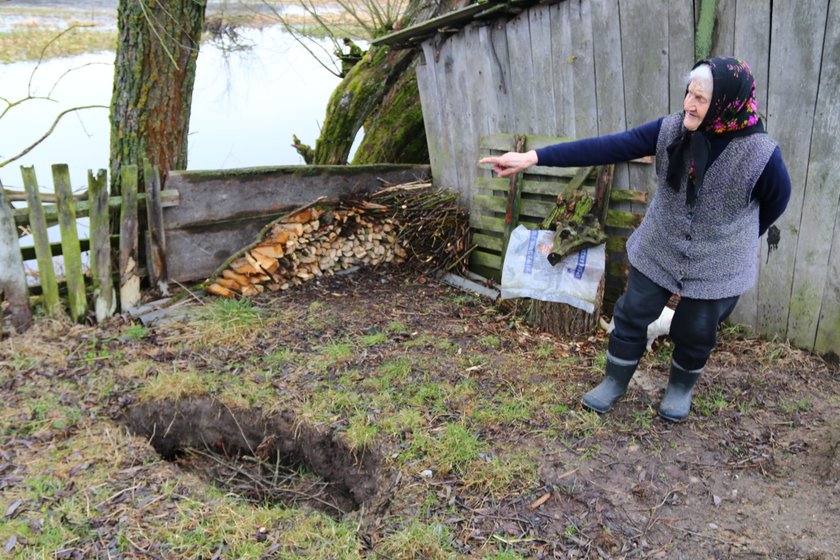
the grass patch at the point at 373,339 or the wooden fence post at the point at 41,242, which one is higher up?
the wooden fence post at the point at 41,242

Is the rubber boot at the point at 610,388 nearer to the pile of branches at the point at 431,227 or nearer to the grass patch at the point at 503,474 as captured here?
the grass patch at the point at 503,474

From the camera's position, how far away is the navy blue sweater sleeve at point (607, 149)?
10.8 feet

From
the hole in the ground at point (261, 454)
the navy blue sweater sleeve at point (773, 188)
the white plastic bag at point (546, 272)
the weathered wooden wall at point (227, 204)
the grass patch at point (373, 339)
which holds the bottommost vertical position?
the hole in the ground at point (261, 454)

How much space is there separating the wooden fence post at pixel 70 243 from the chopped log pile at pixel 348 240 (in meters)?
0.93

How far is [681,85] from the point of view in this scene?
4230mm

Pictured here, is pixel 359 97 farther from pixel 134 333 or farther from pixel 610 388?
pixel 610 388

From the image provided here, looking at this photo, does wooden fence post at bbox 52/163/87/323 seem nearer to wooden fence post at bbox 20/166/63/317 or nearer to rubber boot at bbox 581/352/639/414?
wooden fence post at bbox 20/166/63/317

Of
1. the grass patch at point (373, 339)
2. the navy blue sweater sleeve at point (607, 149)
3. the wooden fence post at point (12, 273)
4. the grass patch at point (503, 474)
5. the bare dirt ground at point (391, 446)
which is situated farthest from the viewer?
the grass patch at point (373, 339)

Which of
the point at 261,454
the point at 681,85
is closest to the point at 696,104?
the point at 681,85

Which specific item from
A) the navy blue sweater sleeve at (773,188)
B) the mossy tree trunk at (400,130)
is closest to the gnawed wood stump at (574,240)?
the navy blue sweater sleeve at (773,188)

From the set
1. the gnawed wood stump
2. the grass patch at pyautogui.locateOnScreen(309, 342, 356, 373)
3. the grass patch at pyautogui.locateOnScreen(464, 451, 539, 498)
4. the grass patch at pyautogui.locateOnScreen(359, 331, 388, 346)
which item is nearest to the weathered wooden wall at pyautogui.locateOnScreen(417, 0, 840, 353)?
the gnawed wood stump

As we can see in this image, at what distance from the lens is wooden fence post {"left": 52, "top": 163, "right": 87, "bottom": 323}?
15.3ft

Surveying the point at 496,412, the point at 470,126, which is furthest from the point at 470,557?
the point at 470,126

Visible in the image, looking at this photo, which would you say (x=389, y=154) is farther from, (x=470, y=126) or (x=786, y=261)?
(x=786, y=261)
